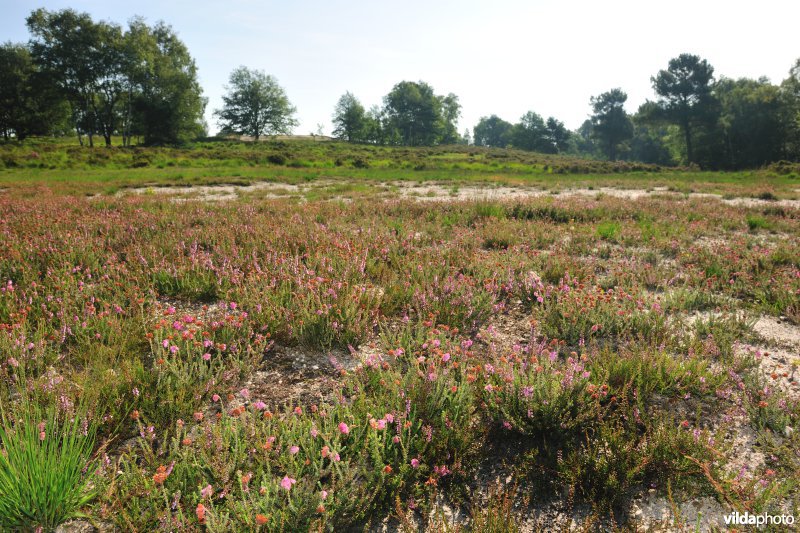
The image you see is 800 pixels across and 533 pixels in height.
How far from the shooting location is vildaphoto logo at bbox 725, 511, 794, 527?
1763mm

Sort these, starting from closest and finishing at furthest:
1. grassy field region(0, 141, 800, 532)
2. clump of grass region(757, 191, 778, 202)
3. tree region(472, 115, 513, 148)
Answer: grassy field region(0, 141, 800, 532) → clump of grass region(757, 191, 778, 202) → tree region(472, 115, 513, 148)

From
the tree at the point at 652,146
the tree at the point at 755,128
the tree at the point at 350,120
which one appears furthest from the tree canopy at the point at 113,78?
the tree at the point at 652,146

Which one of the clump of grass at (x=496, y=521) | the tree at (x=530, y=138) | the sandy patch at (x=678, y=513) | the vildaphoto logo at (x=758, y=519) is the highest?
the tree at (x=530, y=138)

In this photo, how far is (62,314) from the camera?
135 inches

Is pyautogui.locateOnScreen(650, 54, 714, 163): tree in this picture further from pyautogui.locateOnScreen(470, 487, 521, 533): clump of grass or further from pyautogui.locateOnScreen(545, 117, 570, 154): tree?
pyautogui.locateOnScreen(470, 487, 521, 533): clump of grass

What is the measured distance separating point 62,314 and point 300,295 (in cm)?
201

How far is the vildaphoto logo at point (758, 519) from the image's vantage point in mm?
1763

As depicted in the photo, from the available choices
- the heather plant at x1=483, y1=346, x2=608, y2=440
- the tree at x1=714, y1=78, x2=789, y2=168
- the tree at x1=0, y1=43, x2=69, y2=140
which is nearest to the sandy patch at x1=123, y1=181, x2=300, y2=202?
the heather plant at x1=483, y1=346, x2=608, y2=440

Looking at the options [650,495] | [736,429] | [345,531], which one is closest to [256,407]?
[345,531]

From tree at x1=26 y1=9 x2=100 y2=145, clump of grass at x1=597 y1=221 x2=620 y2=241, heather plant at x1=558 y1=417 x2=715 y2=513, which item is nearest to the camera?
heather plant at x1=558 y1=417 x2=715 y2=513

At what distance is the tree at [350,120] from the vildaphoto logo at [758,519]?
339 ft

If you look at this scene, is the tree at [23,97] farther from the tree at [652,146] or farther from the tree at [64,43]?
the tree at [652,146]

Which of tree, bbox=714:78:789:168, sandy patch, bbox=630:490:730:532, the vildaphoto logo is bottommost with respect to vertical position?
sandy patch, bbox=630:490:730:532

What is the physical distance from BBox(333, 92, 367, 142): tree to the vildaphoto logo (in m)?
103
